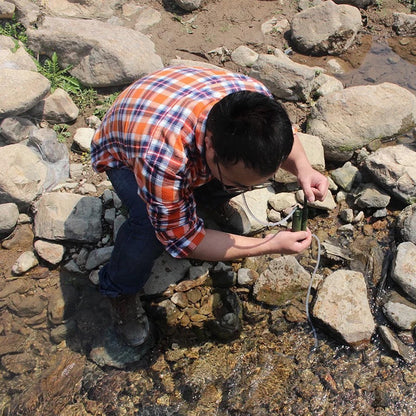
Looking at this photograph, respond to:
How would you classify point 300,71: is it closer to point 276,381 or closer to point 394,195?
point 394,195

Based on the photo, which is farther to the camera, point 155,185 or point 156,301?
point 156,301

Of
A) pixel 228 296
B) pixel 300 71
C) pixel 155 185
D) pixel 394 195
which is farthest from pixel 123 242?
pixel 300 71

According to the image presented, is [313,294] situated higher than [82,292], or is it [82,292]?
[313,294]

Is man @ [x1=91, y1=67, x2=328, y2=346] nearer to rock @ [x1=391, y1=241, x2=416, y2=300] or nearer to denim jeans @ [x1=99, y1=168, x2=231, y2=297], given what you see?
denim jeans @ [x1=99, y1=168, x2=231, y2=297]

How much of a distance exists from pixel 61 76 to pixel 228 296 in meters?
2.74

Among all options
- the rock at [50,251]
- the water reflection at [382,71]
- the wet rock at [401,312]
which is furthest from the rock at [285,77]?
the rock at [50,251]

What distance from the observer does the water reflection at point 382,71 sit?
4609 mm

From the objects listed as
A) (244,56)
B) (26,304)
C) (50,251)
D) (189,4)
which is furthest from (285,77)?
(26,304)

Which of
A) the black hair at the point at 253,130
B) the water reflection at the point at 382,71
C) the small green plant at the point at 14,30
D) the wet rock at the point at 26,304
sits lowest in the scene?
the wet rock at the point at 26,304

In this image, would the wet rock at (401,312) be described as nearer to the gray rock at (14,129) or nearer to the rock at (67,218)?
the rock at (67,218)

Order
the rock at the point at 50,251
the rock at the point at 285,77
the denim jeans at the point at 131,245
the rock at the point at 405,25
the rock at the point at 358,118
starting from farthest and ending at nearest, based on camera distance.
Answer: the rock at the point at 405,25
the rock at the point at 285,77
the rock at the point at 358,118
the rock at the point at 50,251
the denim jeans at the point at 131,245

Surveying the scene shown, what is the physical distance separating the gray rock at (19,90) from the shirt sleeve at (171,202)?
6.67 feet

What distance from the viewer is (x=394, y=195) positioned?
343 centimetres

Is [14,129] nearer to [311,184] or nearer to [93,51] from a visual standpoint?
[93,51]
